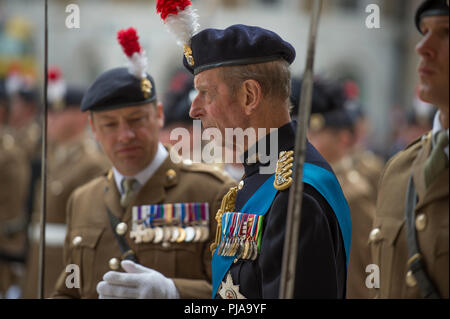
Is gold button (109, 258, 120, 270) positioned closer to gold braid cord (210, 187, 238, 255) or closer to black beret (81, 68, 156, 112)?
black beret (81, 68, 156, 112)

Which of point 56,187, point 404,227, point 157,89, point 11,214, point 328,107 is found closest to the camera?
point 404,227

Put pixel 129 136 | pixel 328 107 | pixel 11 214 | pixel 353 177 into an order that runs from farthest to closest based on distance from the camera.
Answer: pixel 11 214 → pixel 353 177 → pixel 328 107 → pixel 129 136

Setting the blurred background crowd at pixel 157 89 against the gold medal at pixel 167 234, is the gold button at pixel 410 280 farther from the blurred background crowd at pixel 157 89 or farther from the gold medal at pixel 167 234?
the gold medal at pixel 167 234

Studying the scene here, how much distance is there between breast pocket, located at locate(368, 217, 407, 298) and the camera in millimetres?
2270

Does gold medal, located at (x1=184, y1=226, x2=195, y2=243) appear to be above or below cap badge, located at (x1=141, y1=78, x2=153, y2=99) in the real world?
below

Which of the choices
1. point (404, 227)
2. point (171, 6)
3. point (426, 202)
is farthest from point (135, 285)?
point (426, 202)

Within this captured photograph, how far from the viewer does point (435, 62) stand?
2129 mm

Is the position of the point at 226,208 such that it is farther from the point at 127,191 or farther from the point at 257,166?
the point at 127,191

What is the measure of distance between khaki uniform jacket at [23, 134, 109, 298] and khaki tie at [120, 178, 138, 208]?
56.3 inches

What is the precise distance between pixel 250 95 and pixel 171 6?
48cm

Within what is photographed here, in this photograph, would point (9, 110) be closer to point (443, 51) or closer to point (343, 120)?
point (343, 120)

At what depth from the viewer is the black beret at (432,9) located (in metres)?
2.14

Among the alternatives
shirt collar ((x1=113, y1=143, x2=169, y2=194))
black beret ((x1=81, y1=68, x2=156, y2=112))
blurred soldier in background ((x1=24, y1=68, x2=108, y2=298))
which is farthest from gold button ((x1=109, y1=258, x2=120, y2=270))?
blurred soldier in background ((x1=24, y1=68, x2=108, y2=298))

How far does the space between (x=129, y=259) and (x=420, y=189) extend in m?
1.63
